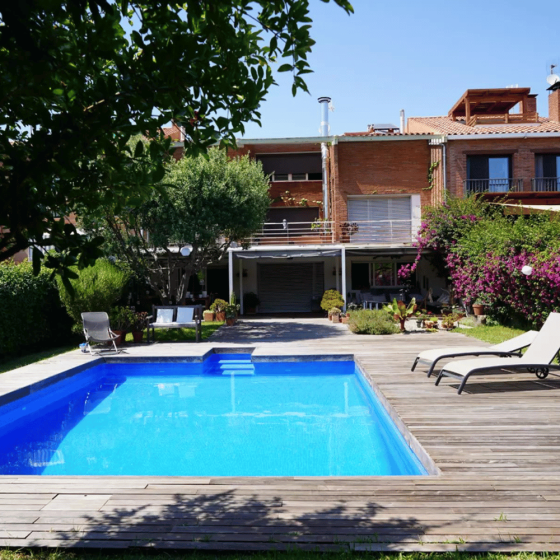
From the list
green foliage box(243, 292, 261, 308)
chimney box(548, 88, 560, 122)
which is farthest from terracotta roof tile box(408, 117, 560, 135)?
green foliage box(243, 292, 261, 308)

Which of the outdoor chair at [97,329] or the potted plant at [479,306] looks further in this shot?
the potted plant at [479,306]

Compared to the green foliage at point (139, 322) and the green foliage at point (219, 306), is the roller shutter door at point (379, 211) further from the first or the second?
the green foliage at point (139, 322)

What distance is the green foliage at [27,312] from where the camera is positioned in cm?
1175

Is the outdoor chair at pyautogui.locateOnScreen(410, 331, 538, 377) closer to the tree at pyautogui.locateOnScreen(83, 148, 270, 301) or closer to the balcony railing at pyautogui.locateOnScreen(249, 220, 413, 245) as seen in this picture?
the tree at pyautogui.locateOnScreen(83, 148, 270, 301)

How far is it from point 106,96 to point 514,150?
24138 mm

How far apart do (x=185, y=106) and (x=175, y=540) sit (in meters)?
2.54

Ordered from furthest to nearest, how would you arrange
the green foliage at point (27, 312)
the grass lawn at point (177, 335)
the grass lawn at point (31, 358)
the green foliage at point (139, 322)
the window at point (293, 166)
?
the window at point (293, 166), the grass lawn at point (177, 335), the green foliage at point (139, 322), the green foliage at point (27, 312), the grass lawn at point (31, 358)

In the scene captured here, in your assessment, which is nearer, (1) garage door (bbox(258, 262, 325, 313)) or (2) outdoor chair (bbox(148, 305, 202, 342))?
(2) outdoor chair (bbox(148, 305, 202, 342))

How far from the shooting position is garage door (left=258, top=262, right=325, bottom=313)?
84.4ft

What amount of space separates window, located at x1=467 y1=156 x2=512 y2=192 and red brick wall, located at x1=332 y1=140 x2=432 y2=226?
1.93 metres

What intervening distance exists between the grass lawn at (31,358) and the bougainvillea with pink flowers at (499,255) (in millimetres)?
11666

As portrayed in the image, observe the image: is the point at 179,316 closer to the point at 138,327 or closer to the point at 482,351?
the point at 138,327

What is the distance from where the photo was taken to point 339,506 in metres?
3.69

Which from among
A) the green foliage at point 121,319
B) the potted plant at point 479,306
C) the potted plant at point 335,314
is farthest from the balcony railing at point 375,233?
the green foliage at point 121,319
